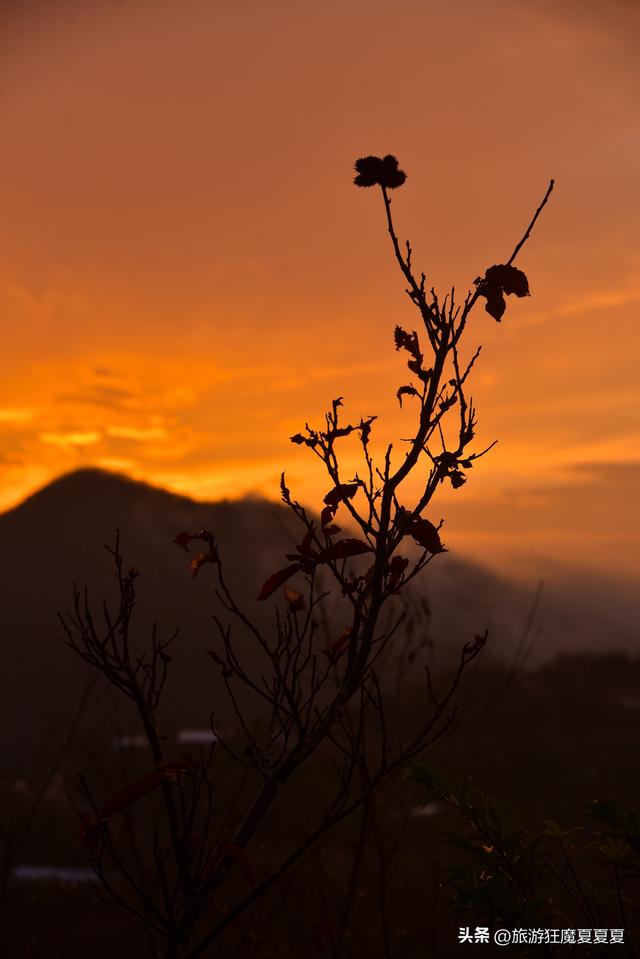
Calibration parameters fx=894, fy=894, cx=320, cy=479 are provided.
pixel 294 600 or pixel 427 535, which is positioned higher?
pixel 427 535

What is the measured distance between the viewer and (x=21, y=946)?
12.4m

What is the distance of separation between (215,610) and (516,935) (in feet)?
71.8

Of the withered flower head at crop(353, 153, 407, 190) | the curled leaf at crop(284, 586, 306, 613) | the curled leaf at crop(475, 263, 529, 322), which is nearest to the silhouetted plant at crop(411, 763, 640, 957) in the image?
the curled leaf at crop(284, 586, 306, 613)

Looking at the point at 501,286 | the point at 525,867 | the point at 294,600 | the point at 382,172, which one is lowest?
the point at 525,867

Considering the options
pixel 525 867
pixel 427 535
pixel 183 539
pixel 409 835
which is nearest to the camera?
pixel 427 535

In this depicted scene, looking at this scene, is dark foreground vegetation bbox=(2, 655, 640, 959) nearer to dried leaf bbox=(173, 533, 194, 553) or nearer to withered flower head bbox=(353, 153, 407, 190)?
dried leaf bbox=(173, 533, 194, 553)

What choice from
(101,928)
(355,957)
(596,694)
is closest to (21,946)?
(101,928)

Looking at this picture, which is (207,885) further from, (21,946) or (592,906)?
(21,946)

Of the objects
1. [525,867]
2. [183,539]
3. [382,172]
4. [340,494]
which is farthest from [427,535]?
[525,867]

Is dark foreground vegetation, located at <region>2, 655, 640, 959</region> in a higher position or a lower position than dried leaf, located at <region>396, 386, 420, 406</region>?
lower

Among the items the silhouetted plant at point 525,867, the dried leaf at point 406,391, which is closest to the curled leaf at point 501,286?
the dried leaf at point 406,391

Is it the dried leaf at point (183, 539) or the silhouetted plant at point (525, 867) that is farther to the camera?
the silhouetted plant at point (525, 867)

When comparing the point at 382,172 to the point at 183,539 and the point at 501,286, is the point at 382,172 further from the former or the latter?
the point at 183,539

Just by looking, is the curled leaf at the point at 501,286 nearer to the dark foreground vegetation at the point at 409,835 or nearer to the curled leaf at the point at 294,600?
the curled leaf at the point at 294,600
